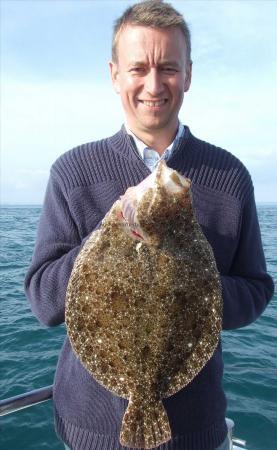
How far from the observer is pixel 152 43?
2834 mm

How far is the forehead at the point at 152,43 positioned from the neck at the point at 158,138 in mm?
529

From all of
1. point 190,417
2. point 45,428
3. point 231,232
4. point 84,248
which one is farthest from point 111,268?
point 45,428

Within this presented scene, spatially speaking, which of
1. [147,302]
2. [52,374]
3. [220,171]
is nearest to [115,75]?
[220,171]

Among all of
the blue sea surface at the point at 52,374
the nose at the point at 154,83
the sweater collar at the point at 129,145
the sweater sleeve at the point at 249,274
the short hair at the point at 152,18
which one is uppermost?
the short hair at the point at 152,18

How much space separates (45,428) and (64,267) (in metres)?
5.48

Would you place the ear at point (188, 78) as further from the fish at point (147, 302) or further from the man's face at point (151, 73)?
the fish at point (147, 302)

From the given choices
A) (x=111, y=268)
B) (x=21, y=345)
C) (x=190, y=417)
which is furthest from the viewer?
(x=21, y=345)

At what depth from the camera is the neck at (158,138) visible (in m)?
3.22

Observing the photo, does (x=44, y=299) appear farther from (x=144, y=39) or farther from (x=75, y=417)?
(x=144, y=39)

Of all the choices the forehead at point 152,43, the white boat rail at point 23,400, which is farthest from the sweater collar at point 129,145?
the white boat rail at point 23,400

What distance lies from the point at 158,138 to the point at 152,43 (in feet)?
2.19

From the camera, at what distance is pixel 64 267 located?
108 inches

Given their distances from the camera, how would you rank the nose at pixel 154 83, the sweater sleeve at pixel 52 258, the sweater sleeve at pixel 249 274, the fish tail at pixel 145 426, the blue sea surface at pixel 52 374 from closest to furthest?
the fish tail at pixel 145 426 < the sweater sleeve at pixel 52 258 < the nose at pixel 154 83 < the sweater sleeve at pixel 249 274 < the blue sea surface at pixel 52 374

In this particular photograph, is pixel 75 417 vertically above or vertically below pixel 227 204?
below
